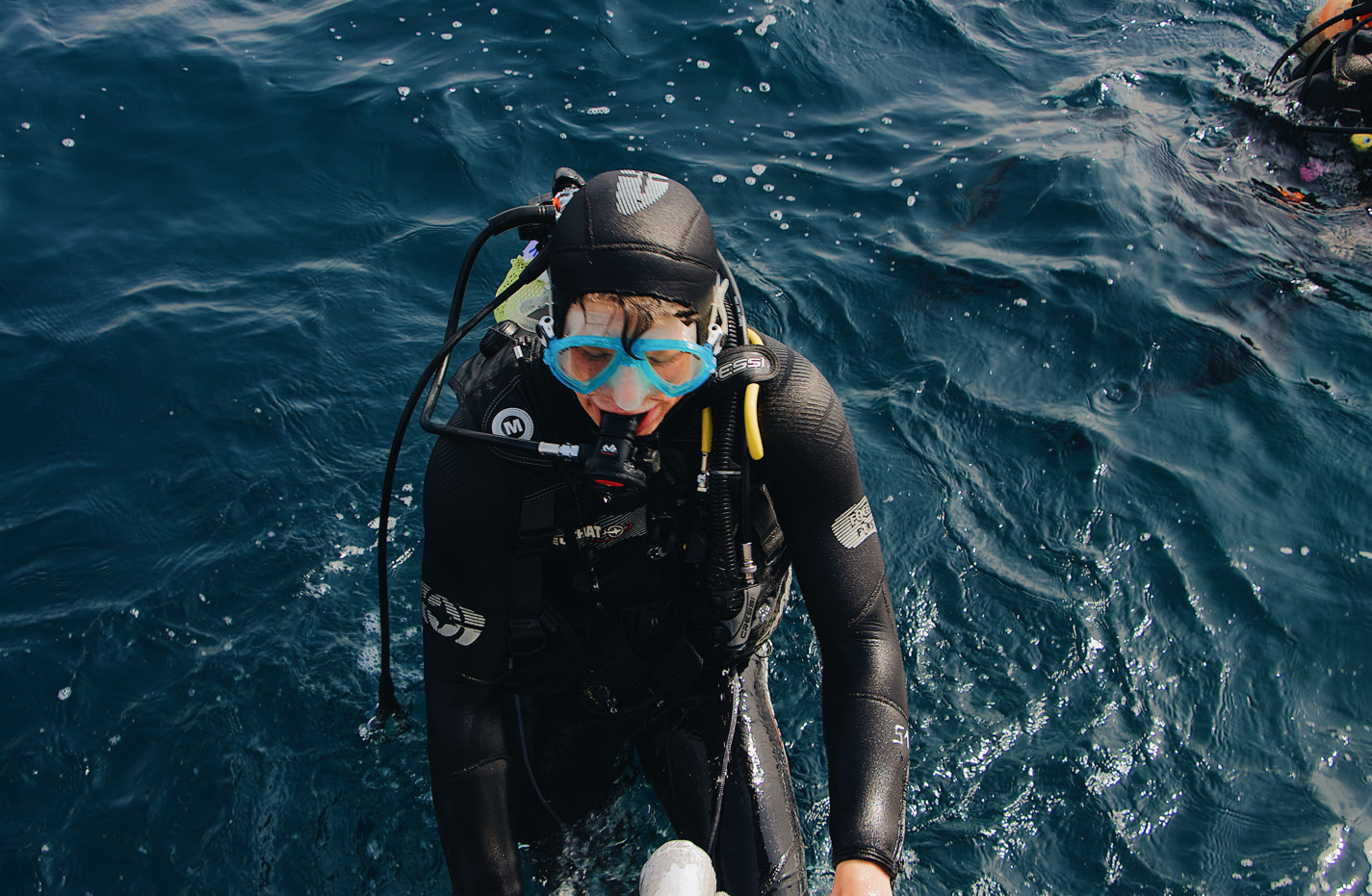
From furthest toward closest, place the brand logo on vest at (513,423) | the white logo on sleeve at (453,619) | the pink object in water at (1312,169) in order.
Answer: the pink object in water at (1312,169), the white logo on sleeve at (453,619), the brand logo on vest at (513,423)

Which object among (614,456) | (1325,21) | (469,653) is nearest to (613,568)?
(469,653)

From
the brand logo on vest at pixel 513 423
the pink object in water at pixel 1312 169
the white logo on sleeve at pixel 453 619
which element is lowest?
the white logo on sleeve at pixel 453 619

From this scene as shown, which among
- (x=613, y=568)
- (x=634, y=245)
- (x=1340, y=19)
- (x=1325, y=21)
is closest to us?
(x=634, y=245)

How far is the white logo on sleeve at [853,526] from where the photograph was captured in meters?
2.34

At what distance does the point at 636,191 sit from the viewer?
6.66ft

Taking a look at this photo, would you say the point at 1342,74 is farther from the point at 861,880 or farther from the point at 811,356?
the point at 861,880

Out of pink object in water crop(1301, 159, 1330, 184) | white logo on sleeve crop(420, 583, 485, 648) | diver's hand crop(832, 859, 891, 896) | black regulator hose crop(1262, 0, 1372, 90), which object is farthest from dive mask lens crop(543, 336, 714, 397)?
black regulator hose crop(1262, 0, 1372, 90)

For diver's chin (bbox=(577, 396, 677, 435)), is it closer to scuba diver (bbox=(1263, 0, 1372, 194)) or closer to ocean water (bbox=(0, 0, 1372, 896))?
ocean water (bbox=(0, 0, 1372, 896))

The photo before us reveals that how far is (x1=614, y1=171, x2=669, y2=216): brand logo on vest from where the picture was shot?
199cm

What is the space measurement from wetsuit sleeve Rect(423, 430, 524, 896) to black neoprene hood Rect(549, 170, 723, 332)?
1.63 feet

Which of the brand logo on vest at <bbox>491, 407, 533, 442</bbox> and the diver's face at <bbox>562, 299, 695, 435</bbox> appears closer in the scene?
the diver's face at <bbox>562, 299, 695, 435</bbox>

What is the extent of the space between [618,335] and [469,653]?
0.97 m

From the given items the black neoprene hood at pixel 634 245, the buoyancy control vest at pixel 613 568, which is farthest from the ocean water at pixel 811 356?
the black neoprene hood at pixel 634 245

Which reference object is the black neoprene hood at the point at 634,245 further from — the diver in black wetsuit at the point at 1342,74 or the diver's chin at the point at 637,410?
the diver in black wetsuit at the point at 1342,74
